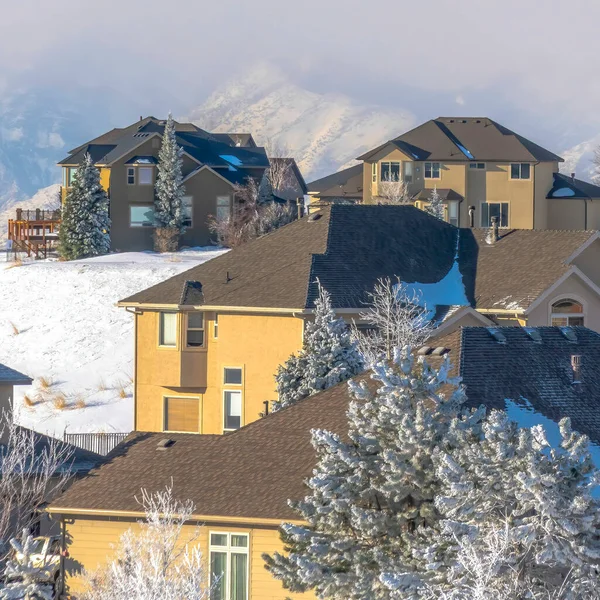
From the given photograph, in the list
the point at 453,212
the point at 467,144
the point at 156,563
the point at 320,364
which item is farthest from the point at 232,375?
the point at 467,144

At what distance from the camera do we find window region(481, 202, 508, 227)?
84.8m

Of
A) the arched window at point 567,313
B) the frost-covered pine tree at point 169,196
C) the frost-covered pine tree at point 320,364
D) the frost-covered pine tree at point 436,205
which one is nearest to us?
the frost-covered pine tree at point 320,364

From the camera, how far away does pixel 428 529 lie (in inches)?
907

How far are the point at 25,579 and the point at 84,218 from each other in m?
53.2

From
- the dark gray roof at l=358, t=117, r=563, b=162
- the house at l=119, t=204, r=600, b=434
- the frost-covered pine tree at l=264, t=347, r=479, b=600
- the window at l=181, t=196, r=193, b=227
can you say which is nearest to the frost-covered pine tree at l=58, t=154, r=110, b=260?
the window at l=181, t=196, r=193, b=227

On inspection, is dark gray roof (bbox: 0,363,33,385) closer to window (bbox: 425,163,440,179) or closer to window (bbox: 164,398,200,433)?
window (bbox: 164,398,200,433)

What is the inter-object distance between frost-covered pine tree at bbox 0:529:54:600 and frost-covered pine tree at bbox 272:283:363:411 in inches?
442

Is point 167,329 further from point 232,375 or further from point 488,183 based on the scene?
point 488,183

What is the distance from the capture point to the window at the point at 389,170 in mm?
85750

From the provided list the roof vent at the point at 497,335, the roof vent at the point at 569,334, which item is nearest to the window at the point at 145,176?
the roof vent at the point at 569,334

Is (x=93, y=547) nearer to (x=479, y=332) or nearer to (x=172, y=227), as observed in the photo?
(x=479, y=332)

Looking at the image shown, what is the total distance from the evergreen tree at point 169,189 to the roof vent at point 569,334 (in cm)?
5031

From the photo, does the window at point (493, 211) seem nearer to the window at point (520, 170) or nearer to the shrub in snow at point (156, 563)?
the window at point (520, 170)

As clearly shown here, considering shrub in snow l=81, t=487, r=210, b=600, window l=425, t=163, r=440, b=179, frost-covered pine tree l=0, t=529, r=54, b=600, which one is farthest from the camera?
window l=425, t=163, r=440, b=179
